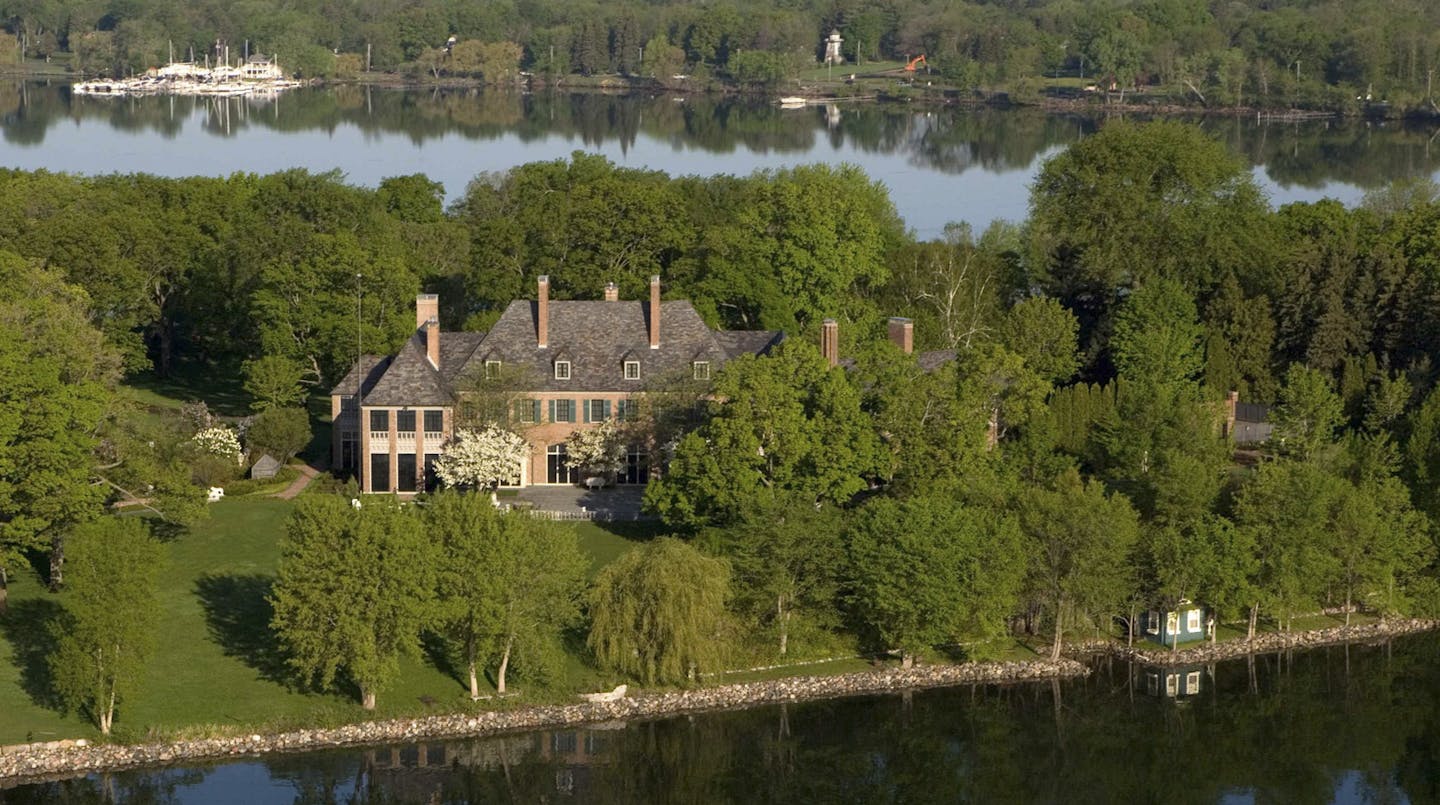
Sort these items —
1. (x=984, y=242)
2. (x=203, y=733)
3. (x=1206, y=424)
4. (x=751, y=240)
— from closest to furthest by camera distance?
(x=203, y=733)
(x=1206, y=424)
(x=751, y=240)
(x=984, y=242)

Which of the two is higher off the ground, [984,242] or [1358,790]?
[984,242]

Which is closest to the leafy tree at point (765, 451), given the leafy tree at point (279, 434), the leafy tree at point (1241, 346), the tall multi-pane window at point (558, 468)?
the tall multi-pane window at point (558, 468)

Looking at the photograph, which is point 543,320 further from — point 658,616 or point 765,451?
point 658,616

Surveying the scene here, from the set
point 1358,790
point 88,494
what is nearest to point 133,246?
point 88,494

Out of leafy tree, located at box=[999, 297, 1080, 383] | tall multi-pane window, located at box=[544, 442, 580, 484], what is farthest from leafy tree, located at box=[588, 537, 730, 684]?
leafy tree, located at box=[999, 297, 1080, 383]

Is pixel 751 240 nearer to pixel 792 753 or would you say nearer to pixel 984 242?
pixel 984 242

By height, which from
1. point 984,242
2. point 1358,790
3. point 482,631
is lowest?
point 1358,790
